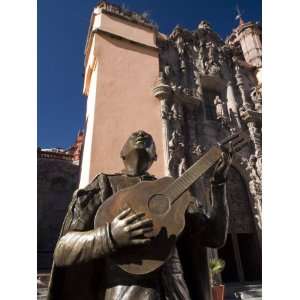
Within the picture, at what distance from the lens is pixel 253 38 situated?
45.1 feet

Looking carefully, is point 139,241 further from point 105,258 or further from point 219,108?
point 219,108

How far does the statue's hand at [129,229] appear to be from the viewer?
48.9 inches

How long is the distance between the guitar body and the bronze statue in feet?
0.13

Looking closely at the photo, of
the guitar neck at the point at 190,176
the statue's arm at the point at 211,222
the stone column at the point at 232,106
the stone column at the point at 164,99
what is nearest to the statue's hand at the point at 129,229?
the guitar neck at the point at 190,176

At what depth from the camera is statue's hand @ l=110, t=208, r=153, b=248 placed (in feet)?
4.08

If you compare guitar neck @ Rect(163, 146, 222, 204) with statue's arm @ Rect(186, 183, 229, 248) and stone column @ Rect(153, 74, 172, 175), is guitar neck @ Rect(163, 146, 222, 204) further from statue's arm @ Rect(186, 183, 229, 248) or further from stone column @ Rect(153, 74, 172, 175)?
stone column @ Rect(153, 74, 172, 175)

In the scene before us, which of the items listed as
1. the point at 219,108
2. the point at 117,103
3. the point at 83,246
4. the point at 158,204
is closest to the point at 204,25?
the point at 219,108

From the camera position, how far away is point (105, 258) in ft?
4.86

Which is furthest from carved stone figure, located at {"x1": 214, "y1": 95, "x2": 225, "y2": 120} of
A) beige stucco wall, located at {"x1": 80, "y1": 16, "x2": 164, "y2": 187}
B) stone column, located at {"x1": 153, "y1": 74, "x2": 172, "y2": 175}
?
beige stucco wall, located at {"x1": 80, "y1": 16, "x2": 164, "y2": 187}

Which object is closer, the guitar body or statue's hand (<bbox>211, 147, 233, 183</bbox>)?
the guitar body

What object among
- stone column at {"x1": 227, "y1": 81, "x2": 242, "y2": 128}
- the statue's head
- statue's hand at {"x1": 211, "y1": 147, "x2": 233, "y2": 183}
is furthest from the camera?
stone column at {"x1": 227, "y1": 81, "x2": 242, "y2": 128}

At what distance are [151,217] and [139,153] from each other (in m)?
0.49
